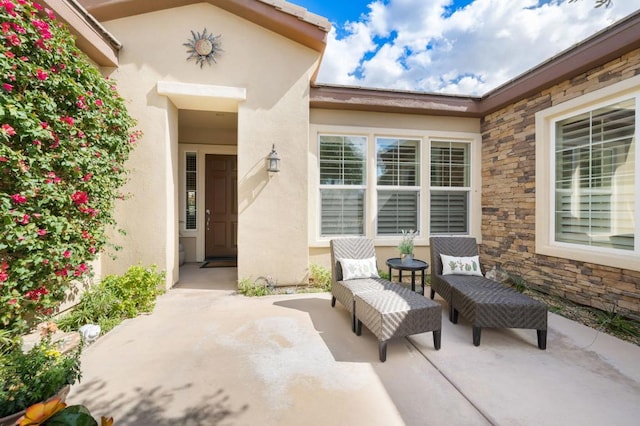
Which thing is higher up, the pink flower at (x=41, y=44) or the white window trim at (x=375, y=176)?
the pink flower at (x=41, y=44)

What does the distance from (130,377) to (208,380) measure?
742 mm

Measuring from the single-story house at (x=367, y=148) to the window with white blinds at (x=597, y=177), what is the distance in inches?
0.8

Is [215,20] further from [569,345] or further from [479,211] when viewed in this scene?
[569,345]

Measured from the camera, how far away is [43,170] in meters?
2.94

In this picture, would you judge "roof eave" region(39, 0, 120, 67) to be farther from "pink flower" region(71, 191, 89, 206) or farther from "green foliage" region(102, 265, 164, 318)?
"green foliage" region(102, 265, 164, 318)

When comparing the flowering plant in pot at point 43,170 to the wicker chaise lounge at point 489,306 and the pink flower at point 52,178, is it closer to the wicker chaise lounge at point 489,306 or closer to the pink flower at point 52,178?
the pink flower at point 52,178

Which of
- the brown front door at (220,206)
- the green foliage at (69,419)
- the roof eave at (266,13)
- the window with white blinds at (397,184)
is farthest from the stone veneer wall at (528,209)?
the brown front door at (220,206)

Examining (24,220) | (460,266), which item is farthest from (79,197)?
(460,266)

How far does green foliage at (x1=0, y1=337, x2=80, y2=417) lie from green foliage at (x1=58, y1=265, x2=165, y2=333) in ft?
5.30

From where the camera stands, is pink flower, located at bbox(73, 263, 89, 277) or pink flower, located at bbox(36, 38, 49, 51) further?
pink flower, located at bbox(73, 263, 89, 277)

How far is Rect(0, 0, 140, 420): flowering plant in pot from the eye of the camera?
2.57 metres

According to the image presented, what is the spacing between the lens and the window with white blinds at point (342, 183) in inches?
233

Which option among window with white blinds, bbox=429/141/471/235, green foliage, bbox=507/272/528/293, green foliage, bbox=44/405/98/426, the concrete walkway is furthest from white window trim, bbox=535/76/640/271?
green foliage, bbox=44/405/98/426

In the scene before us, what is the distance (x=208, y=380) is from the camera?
256 cm
